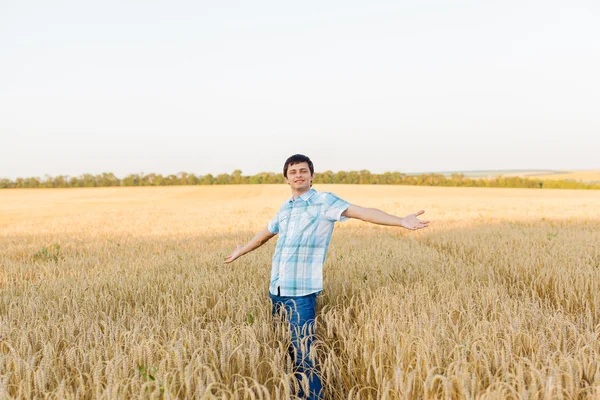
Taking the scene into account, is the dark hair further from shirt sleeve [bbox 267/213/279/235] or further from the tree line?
the tree line

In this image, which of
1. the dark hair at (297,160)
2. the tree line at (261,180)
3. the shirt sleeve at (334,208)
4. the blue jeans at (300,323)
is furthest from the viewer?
the tree line at (261,180)

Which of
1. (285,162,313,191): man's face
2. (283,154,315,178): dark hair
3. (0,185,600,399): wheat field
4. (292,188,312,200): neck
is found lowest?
(0,185,600,399): wheat field

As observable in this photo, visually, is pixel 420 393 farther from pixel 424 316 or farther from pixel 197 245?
→ pixel 197 245

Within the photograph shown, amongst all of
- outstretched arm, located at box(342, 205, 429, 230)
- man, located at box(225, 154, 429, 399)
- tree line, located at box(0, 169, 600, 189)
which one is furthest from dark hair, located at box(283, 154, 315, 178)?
tree line, located at box(0, 169, 600, 189)

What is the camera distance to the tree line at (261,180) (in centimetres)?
6456

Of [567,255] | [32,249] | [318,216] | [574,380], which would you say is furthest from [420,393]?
[32,249]

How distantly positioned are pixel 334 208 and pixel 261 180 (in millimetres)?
67473

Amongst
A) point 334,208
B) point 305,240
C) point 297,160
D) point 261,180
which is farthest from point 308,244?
point 261,180

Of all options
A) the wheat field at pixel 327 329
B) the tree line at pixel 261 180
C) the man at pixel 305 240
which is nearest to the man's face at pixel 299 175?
the man at pixel 305 240

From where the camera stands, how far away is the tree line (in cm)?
6456

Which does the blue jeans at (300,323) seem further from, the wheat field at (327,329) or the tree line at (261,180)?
the tree line at (261,180)

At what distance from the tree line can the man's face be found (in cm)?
6238

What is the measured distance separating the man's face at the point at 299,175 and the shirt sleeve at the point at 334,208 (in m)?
0.22

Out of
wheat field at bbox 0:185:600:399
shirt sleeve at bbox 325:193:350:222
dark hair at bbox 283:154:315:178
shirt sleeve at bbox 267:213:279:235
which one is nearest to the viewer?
wheat field at bbox 0:185:600:399
